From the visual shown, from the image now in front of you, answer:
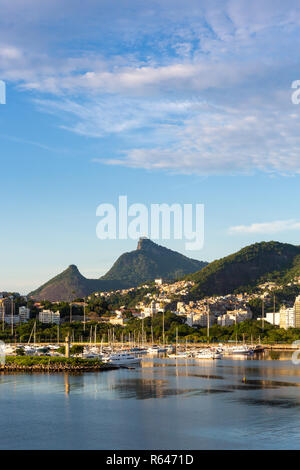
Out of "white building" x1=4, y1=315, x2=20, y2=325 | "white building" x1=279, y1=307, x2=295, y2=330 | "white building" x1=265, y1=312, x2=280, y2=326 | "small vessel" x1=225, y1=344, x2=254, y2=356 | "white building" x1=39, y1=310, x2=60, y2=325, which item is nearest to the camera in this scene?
"small vessel" x1=225, y1=344, x2=254, y2=356

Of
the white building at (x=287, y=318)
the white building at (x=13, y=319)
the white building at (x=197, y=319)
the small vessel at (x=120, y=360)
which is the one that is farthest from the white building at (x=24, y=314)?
the small vessel at (x=120, y=360)

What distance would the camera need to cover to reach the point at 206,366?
85312 millimetres

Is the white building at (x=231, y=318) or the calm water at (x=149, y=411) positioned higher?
the white building at (x=231, y=318)

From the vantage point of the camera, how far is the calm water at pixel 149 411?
3331 centimetres

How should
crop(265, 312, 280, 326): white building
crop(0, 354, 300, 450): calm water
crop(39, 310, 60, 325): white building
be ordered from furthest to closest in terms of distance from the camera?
crop(265, 312, 280, 326): white building → crop(39, 310, 60, 325): white building → crop(0, 354, 300, 450): calm water

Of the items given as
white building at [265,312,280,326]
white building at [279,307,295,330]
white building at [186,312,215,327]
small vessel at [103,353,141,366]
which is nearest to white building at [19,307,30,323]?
white building at [186,312,215,327]

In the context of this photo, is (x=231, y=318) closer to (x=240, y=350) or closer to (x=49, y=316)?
(x=49, y=316)

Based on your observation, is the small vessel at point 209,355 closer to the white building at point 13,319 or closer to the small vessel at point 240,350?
the small vessel at point 240,350

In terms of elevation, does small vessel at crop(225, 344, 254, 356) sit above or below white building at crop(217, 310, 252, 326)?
below

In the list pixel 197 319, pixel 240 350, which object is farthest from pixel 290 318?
pixel 240 350

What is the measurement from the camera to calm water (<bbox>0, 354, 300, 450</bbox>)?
1312 inches

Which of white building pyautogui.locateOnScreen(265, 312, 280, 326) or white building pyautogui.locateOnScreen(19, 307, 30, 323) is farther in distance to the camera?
white building pyautogui.locateOnScreen(19, 307, 30, 323)

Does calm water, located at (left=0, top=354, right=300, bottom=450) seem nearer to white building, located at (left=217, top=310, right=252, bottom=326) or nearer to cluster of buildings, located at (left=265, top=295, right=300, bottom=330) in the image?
cluster of buildings, located at (left=265, top=295, right=300, bottom=330)
